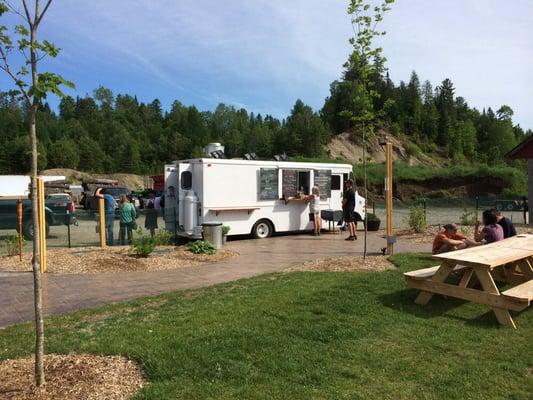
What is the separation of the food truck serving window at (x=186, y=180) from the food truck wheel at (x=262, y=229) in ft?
8.06

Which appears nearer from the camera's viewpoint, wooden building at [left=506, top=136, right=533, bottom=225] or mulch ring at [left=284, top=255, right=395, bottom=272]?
mulch ring at [left=284, top=255, right=395, bottom=272]

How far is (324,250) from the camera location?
12.6 meters

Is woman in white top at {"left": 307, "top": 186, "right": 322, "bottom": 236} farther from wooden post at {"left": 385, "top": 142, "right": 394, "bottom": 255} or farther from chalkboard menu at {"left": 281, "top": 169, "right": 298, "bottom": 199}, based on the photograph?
wooden post at {"left": 385, "top": 142, "right": 394, "bottom": 255}

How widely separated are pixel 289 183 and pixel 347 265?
22.1ft

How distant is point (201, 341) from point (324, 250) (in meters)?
7.97

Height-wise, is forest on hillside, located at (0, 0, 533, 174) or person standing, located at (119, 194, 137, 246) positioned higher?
forest on hillside, located at (0, 0, 533, 174)

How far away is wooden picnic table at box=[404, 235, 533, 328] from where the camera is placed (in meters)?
5.62

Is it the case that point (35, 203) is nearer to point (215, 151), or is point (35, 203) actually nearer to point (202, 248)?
point (202, 248)

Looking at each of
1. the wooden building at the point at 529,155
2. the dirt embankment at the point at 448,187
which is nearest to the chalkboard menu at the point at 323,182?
the wooden building at the point at 529,155

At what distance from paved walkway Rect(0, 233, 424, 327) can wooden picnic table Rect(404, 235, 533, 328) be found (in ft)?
11.7

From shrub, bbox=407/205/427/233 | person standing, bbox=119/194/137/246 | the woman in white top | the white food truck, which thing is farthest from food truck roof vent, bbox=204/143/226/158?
shrub, bbox=407/205/427/233

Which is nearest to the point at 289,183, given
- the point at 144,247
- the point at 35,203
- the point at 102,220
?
the point at 102,220

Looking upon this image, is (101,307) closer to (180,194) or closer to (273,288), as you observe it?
(273,288)

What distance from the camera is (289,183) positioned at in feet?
51.9
